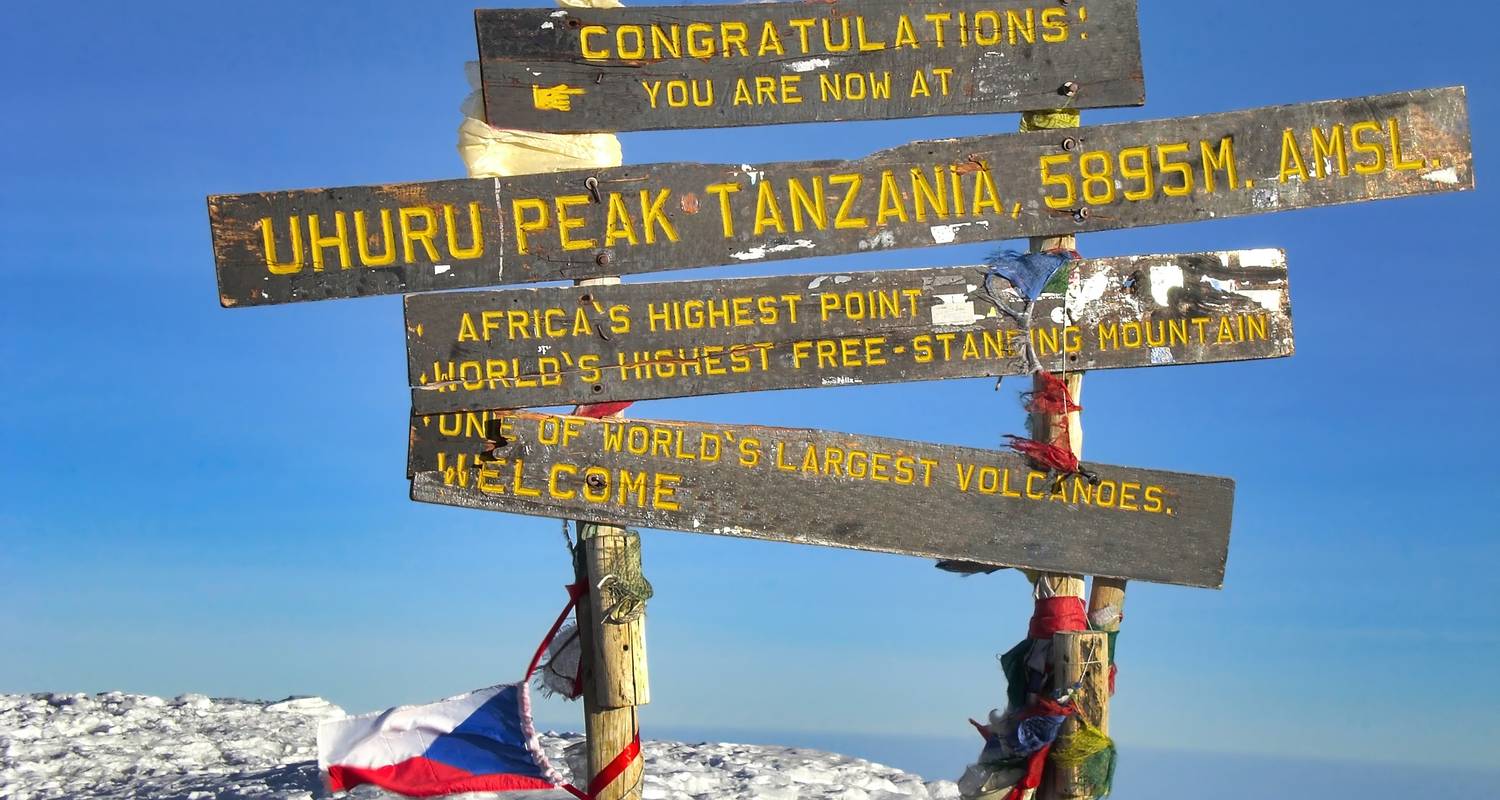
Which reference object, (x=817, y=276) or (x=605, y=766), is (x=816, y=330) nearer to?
(x=817, y=276)

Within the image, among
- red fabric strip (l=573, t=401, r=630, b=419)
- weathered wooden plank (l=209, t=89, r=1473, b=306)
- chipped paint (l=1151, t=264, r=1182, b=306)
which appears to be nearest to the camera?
weathered wooden plank (l=209, t=89, r=1473, b=306)

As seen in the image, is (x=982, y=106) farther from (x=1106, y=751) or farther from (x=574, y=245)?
(x=1106, y=751)

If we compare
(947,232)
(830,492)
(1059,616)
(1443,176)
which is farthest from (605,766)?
(1443,176)

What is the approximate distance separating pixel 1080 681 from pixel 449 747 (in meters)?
2.68

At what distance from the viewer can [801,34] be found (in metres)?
5.28

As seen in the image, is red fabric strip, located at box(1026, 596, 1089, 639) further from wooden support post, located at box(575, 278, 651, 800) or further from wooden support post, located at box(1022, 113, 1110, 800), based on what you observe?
wooden support post, located at box(575, 278, 651, 800)

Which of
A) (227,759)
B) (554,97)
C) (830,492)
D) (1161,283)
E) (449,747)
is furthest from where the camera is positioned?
(227,759)

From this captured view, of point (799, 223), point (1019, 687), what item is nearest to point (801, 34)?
point (799, 223)

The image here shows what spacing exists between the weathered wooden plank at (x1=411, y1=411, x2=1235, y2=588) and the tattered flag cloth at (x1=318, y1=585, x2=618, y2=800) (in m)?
0.66

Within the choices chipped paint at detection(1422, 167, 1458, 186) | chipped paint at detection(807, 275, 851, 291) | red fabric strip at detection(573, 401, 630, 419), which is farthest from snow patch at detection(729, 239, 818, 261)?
chipped paint at detection(1422, 167, 1458, 186)

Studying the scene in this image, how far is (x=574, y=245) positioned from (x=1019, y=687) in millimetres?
2730

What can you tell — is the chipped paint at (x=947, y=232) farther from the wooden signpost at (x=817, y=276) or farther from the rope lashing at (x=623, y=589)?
the rope lashing at (x=623, y=589)

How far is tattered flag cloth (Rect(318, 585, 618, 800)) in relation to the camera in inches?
217

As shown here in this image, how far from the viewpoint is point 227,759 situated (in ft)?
30.0
